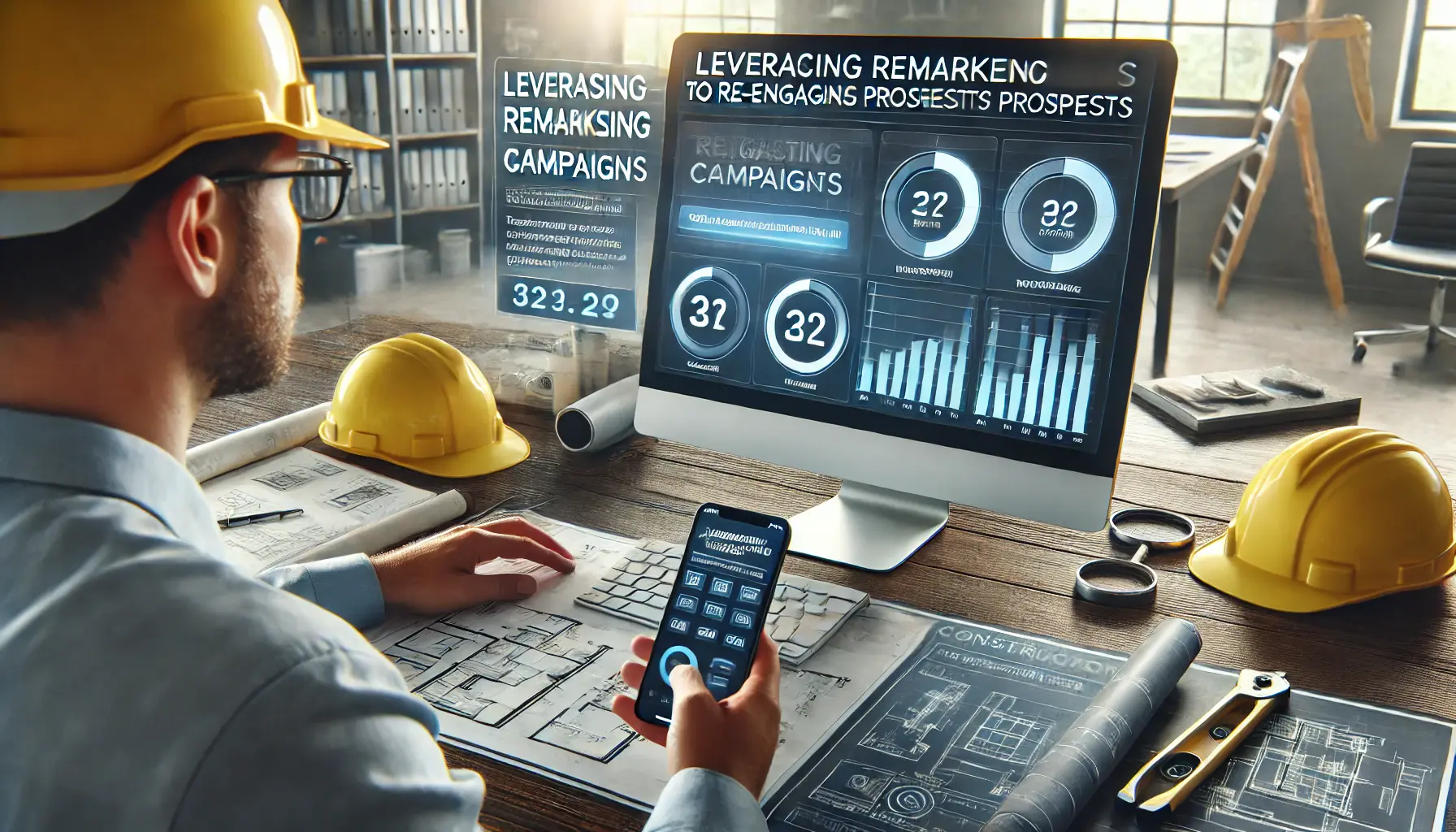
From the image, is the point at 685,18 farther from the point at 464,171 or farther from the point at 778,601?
the point at 778,601

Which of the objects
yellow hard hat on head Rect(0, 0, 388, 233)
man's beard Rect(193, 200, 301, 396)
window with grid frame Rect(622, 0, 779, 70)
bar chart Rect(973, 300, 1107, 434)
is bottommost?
bar chart Rect(973, 300, 1107, 434)

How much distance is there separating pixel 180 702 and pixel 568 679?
0.43 meters

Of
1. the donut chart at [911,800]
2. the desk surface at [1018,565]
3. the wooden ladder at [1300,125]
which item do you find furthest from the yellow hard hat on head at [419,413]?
the wooden ladder at [1300,125]

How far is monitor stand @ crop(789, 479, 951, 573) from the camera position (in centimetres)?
124

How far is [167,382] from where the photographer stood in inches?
30.8

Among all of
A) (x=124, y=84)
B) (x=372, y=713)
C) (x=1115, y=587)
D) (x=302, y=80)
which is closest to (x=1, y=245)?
(x=124, y=84)

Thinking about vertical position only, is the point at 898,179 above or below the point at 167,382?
above

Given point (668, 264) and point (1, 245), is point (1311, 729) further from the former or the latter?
point (1, 245)

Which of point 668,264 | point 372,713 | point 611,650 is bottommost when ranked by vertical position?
point 611,650

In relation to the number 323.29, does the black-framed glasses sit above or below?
above

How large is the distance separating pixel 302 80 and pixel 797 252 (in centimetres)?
55

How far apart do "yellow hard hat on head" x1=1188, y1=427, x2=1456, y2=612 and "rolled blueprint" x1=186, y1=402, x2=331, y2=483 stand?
1.12 metres

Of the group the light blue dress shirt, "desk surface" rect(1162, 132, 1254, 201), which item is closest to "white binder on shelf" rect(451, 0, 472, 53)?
"desk surface" rect(1162, 132, 1254, 201)

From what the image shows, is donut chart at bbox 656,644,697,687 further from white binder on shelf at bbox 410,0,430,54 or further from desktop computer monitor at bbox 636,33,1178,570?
white binder on shelf at bbox 410,0,430,54
